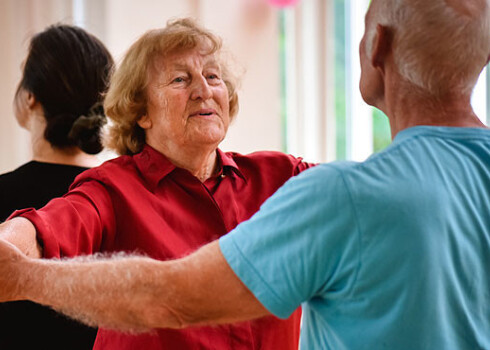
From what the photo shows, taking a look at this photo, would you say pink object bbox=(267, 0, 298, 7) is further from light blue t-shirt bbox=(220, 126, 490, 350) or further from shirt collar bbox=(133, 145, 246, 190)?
light blue t-shirt bbox=(220, 126, 490, 350)

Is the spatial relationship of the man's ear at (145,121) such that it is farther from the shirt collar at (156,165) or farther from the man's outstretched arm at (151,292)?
the man's outstretched arm at (151,292)

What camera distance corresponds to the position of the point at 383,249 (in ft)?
2.75

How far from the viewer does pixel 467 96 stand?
37.9 inches

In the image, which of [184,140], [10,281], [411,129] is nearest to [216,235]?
[184,140]

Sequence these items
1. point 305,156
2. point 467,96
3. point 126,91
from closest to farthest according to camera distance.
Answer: point 467,96
point 126,91
point 305,156

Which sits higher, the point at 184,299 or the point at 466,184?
the point at 466,184

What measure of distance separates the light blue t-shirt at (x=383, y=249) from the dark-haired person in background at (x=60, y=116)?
1.05 metres

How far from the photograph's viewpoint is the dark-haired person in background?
174 centimetres

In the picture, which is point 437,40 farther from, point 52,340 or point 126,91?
point 52,340

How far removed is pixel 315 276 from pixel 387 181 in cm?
17

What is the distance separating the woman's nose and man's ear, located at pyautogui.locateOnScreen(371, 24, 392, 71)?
0.71 meters

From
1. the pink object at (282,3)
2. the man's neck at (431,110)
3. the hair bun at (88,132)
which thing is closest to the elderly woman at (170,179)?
the hair bun at (88,132)

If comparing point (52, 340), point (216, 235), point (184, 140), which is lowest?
point (52, 340)

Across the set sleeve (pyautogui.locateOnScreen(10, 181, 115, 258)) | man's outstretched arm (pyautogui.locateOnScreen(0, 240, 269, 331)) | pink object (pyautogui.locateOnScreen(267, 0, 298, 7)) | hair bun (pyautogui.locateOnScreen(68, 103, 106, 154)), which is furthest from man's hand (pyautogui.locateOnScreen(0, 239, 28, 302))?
pink object (pyautogui.locateOnScreen(267, 0, 298, 7))
